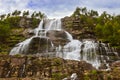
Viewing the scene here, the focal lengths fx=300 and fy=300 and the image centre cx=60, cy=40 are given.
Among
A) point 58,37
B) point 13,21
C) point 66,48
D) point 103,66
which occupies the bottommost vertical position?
point 103,66

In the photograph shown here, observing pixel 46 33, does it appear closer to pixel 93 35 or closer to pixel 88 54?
pixel 93 35

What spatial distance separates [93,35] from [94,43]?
32.8ft

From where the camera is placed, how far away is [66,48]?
48.2m

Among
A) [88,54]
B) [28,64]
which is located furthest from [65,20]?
[28,64]

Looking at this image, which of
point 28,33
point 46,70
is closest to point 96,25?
point 28,33

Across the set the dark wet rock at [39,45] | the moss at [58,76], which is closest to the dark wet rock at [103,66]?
the moss at [58,76]

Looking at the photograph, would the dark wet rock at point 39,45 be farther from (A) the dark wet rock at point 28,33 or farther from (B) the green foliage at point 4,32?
(B) the green foliage at point 4,32

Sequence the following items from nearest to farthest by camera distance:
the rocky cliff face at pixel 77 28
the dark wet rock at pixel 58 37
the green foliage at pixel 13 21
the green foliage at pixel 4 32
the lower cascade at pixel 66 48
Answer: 1. the lower cascade at pixel 66 48
2. the dark wet rock at pixel 58 37
3. the green foliage at pixel 4 32
4. the rocky cliff face at pixel 77 28
5. the green foliage at pixel 13 21

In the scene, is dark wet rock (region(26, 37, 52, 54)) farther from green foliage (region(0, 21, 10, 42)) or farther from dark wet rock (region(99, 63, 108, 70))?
dark wet rock (region(99, 63, 108, 70))

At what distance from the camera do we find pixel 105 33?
53812mm

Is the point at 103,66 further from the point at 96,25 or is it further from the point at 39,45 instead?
the point at 96,25

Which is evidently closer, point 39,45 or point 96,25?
point 39,45

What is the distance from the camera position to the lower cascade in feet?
143

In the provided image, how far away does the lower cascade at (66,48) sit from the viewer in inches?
1721
